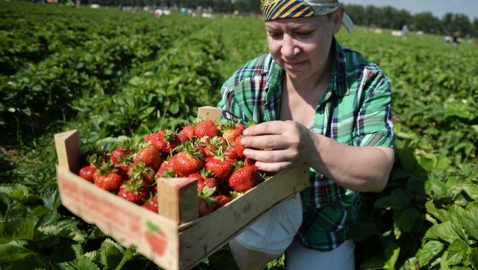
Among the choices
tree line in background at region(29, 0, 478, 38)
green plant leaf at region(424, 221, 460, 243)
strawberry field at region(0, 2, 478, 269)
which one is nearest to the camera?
strawberry field at region(0, 2, 478, 269)

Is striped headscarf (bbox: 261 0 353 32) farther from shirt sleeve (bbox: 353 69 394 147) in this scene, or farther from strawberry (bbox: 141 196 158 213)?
strawberry (bbox: 141 196 158 213)

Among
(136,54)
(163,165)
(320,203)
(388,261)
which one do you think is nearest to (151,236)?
(163,165)

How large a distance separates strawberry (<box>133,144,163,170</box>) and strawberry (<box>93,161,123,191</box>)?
0.38ft

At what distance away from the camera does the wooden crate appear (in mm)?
1202

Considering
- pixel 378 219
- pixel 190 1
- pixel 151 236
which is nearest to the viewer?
pixel 151 236

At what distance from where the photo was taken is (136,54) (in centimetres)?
1000

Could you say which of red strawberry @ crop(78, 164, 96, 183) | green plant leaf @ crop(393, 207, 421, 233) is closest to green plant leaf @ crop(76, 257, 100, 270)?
red strawberry @ crop(78, 164, 96, 183)

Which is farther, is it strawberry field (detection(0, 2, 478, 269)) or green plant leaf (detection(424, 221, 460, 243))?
green plant leaf (detection(424, 221, 460, 243))

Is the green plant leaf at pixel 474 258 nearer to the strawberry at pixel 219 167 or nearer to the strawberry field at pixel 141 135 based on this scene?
the strawberry field at pixel 141 135

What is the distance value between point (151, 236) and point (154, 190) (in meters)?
0.22

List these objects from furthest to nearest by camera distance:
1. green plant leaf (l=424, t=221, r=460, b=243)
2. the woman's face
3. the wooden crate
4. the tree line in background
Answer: the tree line in background < green plant leaf (l=424, t=221, r=460, b=243) < the woman's face < the wooden crate

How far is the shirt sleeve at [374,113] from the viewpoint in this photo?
204 centimetres

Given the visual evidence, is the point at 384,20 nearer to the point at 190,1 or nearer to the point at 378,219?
the point at 190,1

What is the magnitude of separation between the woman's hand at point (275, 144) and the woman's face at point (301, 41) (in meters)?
0.52
